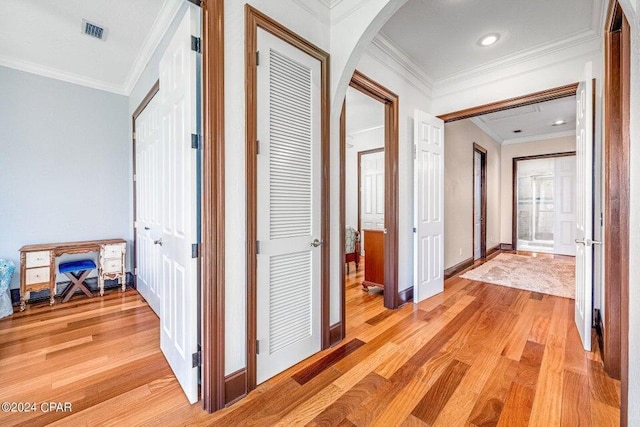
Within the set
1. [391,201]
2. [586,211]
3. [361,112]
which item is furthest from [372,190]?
[586,211]

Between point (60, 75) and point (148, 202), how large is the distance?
2.01 meters

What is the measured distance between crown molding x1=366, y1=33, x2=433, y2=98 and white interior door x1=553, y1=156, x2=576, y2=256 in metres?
5.08

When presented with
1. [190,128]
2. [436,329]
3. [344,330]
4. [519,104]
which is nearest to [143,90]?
[190,128]

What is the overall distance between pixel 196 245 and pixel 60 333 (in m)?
2.03

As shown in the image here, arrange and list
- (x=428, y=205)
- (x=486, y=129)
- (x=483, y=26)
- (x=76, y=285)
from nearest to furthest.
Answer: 1. (x=483, y=26)
2. (x=76, y=285)
3. (x=428, y=205)
4. (x=486, y=129)

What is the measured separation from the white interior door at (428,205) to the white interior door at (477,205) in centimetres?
247

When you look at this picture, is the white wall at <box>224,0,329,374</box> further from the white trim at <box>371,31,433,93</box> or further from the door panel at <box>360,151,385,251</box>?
the door panel at <box>360,151,385,251</box>

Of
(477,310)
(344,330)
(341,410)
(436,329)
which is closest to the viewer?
(341,410)

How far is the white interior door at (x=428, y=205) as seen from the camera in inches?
128

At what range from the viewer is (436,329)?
102 inches

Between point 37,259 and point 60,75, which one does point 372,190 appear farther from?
point 37,259

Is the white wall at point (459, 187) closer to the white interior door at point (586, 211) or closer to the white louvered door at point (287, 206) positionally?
the white interior door at point (586, 211)

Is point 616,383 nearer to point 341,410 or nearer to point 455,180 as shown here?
point 341,410

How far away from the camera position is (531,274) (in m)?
4.55
